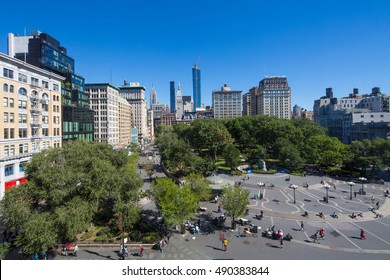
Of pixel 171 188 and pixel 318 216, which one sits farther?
pixel 318 216

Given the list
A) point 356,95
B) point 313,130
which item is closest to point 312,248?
point 313,130

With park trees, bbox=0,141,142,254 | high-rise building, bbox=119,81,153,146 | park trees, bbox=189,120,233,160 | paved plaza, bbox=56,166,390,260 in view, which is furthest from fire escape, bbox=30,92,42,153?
high-rise building, bbox=119,81,153,146

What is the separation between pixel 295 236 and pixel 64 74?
7586 centimetres

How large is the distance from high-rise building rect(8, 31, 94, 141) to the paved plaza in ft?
111

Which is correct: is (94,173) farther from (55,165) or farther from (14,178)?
(14,178)

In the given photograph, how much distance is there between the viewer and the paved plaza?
22109mm

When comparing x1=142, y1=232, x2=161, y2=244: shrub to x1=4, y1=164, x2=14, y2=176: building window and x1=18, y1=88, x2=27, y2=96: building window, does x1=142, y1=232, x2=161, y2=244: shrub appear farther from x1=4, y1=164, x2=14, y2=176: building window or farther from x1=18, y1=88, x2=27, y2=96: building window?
x1=18, y1=88, x2=27, y2=96: building window

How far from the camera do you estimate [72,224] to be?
19.3m

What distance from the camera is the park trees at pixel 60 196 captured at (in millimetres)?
18703

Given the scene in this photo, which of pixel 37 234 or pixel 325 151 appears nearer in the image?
pixel 37 234

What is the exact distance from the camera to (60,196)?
21109mm

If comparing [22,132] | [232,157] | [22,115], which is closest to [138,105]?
[232,157]

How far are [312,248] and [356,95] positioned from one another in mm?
176224

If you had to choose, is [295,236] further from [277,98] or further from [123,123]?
[277,98]
